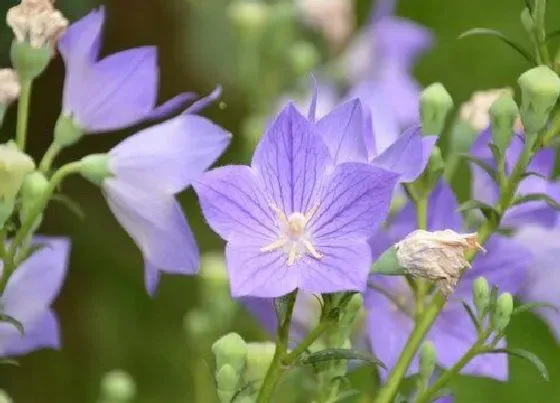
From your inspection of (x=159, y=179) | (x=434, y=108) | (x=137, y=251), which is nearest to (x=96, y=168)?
(x=159, y=179)

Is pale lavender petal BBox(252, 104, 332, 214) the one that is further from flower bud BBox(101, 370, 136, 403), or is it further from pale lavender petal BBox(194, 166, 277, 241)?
flower bud BBox(101, 370, 136, 403)

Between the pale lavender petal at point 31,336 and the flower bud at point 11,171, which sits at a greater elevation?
the flower bud at point 11,171

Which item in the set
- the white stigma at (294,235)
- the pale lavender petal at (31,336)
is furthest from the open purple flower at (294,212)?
the pale lavender petal at (31,336)

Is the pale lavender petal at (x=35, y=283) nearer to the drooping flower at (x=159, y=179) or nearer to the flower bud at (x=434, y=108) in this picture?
the drooping flower at (x=159, y=179)

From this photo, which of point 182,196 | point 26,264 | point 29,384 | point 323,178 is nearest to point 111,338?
point 29,384

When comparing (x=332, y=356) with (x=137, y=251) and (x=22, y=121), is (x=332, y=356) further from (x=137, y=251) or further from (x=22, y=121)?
(x=137, y=251)

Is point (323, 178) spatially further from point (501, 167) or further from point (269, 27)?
point (269, 27)
